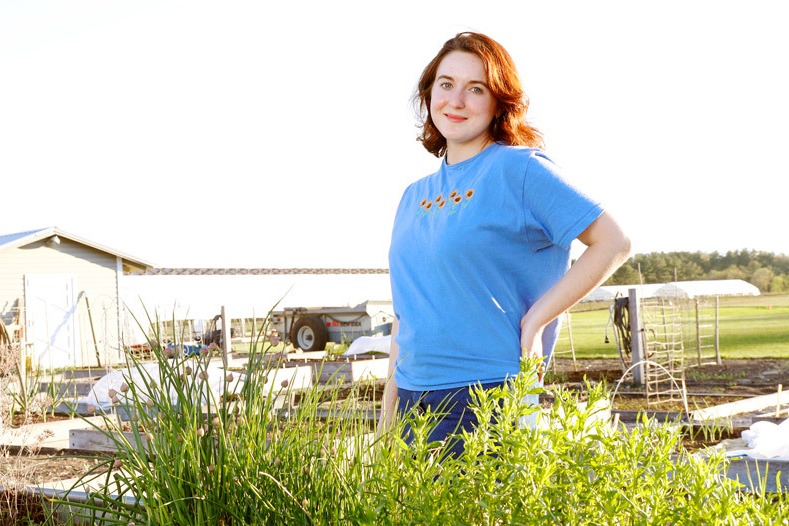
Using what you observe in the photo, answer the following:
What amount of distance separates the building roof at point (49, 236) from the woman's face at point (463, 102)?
18768mm

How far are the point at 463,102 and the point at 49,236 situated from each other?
772 inches

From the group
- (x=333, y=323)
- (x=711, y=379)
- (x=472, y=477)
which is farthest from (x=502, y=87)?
(x=333, y=323)

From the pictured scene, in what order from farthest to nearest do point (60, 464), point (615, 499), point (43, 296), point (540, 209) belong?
point (43, 296) → point (60, 464) → point (540, 209) → point (615, 499)

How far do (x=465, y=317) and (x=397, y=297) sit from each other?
26 centimetres

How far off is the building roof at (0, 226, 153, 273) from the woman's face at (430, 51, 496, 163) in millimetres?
18768

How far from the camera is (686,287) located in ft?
141

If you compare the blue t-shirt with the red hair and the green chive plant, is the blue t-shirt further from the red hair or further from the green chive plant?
the green chive plant

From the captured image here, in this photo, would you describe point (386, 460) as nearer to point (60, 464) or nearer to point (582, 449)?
point (582, 449)

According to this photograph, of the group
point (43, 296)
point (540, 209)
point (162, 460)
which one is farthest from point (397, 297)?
point (43, 296)

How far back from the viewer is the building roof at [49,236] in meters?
19.2

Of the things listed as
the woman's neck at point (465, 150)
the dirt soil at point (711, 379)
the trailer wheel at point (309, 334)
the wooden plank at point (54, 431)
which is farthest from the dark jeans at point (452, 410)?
the trailer wheel at point (309, 334)

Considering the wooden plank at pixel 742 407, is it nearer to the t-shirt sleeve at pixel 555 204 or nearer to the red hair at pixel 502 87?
the red hair at pixel 502 87

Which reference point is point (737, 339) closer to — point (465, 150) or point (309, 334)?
point (309, 334)

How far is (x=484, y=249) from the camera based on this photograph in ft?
6.35
